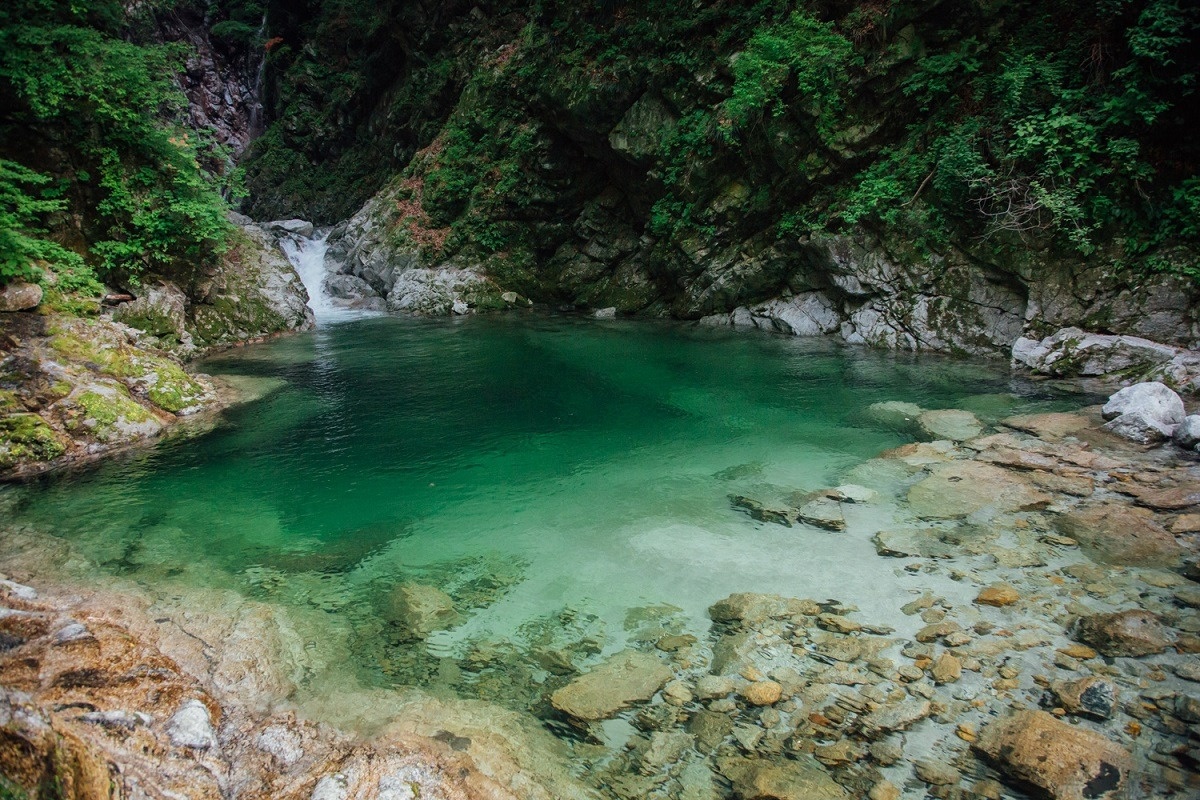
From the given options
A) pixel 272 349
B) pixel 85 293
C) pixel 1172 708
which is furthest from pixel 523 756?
pixel 272 349

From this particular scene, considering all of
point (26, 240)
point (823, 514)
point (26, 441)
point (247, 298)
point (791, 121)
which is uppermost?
point (791, 121)

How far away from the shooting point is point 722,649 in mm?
4613

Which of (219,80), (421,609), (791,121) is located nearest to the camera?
(421,609)

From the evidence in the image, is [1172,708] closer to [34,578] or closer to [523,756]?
[523,756]

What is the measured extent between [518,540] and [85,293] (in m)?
10.7

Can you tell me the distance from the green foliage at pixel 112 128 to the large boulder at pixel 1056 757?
1482 centimetres

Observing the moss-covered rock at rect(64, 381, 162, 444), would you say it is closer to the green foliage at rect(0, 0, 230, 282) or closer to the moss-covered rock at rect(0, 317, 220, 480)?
the moss-covered rock at rect(0, 317, 220, 480)

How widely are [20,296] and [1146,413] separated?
16.5m

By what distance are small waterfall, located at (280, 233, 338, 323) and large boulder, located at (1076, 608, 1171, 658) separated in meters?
23.7

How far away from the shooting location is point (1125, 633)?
425 cm

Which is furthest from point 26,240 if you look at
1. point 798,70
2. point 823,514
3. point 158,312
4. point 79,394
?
point 798,70

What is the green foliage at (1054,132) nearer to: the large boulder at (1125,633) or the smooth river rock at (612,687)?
the large boulder at (1125,633)

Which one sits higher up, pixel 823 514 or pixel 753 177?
pixel 753 177

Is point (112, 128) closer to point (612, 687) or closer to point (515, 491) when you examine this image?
point (515, 491)
